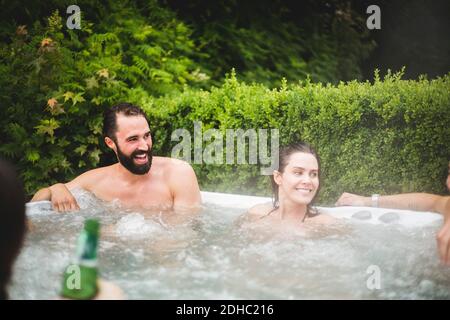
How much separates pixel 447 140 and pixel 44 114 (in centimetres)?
365

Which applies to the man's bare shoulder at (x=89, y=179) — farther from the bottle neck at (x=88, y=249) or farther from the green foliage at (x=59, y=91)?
the bottle neck at (x=88, y=249)

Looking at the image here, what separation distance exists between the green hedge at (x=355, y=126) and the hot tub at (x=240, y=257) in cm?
71

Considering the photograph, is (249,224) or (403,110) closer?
(249,224)

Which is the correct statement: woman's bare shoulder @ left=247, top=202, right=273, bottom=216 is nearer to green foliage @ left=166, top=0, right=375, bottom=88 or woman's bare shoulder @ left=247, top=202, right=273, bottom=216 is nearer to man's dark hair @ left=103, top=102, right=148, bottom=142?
man's dark hair @ left=103, top=102, right=148, bottom=142

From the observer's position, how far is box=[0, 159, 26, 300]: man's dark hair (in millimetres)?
1773

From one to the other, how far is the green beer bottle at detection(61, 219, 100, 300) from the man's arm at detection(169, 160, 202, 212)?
216cm

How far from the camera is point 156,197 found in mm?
4508

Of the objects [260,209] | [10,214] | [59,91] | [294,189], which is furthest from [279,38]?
[10,214]

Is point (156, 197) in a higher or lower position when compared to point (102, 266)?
higher

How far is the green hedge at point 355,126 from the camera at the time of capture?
4.33 meters

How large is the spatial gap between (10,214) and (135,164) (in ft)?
8.69
